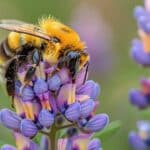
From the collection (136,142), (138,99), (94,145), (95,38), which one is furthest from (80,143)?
(95,38)

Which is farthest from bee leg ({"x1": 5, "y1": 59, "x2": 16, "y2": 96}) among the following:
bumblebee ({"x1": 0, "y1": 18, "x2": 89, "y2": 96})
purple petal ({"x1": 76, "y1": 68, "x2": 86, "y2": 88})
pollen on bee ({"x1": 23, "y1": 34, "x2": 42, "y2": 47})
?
purple petal ({"x1": 76, "y1": 68, "x2": 86, "y2": 88})

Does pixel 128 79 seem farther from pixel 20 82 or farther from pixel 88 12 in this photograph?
pixel 20 82

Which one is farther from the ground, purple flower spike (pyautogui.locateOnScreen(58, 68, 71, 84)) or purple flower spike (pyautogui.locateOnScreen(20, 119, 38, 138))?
purple flower spike (pyautogui.locateOnScreen(58, 68, 71, 84))

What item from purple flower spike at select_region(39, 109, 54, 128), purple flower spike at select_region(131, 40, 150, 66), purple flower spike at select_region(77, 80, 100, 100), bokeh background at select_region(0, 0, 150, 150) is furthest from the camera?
bokeh background at select_region(0, 0, 150, 150)

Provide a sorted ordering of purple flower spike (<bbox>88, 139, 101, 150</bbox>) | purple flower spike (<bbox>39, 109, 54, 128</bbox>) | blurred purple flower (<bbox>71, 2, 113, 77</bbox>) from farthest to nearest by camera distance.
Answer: blurred purple flower (<bbox>71, 2, 113, 77</bbox>) < purple flower spike (<bbox>88, 139, 101, 150</bbox>) < purple flower spike (<bbox>39, 109, 54, 128</bbox>)

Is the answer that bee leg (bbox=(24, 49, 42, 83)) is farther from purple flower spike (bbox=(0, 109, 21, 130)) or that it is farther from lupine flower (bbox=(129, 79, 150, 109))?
lupine flower (bbox=(129, 79, 150, 109))

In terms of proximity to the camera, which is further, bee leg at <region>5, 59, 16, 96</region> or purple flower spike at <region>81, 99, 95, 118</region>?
bee leg at <region>5, 59, 16, 96</region>

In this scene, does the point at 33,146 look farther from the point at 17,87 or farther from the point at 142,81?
the point at 142,81
